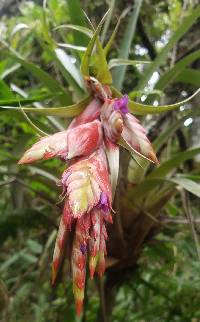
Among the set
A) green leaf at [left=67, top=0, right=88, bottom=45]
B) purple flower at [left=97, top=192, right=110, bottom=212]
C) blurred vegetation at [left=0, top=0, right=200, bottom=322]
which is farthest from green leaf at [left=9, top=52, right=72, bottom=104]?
purple flower at [left=97, top=192, right=110, bottom=212]

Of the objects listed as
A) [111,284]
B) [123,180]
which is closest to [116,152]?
[123,180]

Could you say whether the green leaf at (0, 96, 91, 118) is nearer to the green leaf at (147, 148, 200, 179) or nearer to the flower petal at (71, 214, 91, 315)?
the flower petal at (71, 214, 91, 315)

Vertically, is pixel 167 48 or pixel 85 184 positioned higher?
pixel 167 48

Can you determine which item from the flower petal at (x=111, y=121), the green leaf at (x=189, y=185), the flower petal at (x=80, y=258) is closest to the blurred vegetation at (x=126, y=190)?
the green leaf at (x=189, y=185)

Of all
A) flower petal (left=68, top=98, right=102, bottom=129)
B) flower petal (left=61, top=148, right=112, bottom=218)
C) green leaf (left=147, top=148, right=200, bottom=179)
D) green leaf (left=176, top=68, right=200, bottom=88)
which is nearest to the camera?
flower petal (left=61, top=148, right=112, bottom=218)

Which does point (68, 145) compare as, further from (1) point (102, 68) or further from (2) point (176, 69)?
(2) point (176, 69)

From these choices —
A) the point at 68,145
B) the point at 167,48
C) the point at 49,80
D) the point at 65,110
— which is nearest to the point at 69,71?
the point at 49,80
